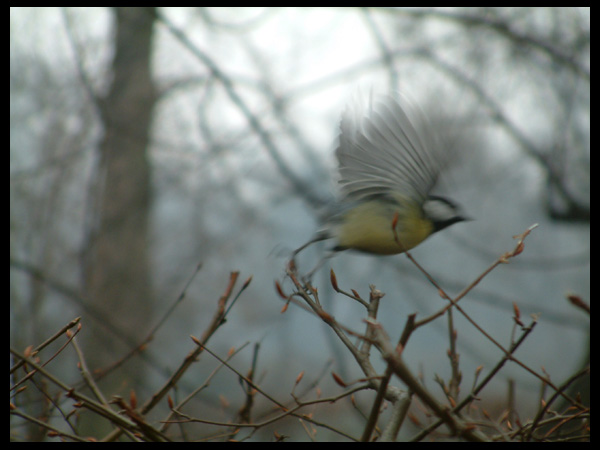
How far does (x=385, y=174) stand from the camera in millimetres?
668

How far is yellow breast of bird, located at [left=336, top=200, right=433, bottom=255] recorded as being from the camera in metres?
0.66

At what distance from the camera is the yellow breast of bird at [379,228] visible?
2.17 feet

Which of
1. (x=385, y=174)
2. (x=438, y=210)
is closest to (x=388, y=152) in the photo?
(x=385, y=174)

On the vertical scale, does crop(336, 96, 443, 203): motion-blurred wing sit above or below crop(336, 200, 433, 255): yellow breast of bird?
above

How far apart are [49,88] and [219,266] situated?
A: 153 cm

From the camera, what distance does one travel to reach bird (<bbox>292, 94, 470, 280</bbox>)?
0.65m

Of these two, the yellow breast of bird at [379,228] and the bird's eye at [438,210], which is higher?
the bird's eye at [438,210]

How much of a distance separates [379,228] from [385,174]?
7 centimetres

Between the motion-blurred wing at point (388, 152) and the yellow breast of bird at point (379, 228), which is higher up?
the motion-blurred wing at point (388, 152)

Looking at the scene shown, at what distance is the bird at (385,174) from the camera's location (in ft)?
2.14

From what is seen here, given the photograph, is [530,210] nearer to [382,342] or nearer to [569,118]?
[569,118]

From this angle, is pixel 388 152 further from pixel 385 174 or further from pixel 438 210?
pixel 438 210

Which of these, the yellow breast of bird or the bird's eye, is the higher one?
the bird's eye

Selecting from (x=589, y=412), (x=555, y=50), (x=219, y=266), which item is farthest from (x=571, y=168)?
(x=219, y=266)
